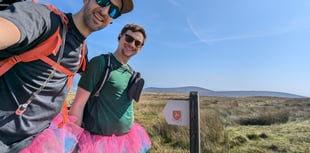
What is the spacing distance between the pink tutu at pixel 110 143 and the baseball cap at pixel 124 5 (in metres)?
0.99

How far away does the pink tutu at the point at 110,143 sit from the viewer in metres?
2.08

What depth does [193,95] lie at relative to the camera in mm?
3332

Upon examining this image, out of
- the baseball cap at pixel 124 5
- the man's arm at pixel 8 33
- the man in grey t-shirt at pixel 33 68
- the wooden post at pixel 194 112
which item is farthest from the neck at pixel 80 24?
the wooden post at pixel 194 112

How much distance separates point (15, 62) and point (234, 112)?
13473 millimetres

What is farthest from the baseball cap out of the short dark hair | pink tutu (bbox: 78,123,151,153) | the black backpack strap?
pink tutu (bbox: 78,123,151,153)

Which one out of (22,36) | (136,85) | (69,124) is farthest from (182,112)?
(22,36)

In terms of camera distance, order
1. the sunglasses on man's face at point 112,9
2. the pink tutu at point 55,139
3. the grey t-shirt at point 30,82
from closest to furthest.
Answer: the grey t-shirt at point 30,82, the pink tutu at point 55,139, the sunglasses on man's face at point 112,9

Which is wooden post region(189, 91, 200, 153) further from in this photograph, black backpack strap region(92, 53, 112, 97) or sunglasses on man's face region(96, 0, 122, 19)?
sunglasses on man's face region(96, 0, 122, 19)

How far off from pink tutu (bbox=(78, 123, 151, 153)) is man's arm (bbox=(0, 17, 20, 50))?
49.8 inches

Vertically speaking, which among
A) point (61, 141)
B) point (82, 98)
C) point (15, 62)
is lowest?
point (61, 141)

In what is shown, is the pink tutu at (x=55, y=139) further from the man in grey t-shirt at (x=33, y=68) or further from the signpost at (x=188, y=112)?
the signpost at (x=188, y=112)

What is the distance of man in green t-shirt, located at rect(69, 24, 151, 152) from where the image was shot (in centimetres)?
200

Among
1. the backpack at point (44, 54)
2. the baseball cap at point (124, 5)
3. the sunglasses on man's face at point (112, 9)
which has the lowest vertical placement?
the backpack at point (44, 54)

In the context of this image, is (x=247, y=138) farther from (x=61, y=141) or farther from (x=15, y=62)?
(x=15, y=62)
